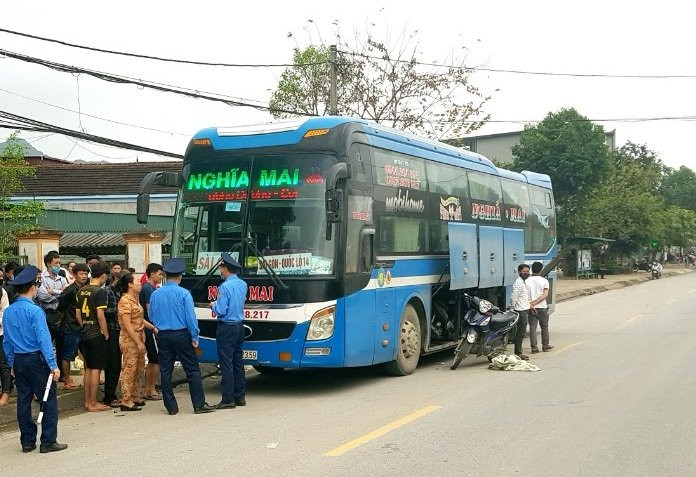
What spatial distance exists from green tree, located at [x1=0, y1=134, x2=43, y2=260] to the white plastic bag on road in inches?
394

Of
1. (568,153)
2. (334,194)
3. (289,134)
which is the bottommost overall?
(334,194)

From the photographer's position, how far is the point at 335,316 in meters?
9.85

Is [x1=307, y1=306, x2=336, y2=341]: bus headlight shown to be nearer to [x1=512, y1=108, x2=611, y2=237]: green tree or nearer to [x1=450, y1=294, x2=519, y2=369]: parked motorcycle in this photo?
[x1=450, y1=294, x2=519, y2=369]: parked motorcycle

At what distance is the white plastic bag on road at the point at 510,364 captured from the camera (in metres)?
12.0

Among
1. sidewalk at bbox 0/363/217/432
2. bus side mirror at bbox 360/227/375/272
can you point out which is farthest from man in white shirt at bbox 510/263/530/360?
sidewalk at bbox 0/363/217/432

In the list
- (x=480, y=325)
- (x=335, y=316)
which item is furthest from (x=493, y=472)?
(x=480, y=325)

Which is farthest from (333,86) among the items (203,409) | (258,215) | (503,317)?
(203,409)

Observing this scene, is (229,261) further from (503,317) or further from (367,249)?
(503,317)

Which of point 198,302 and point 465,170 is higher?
point 465,170

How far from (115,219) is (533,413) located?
1978 cm

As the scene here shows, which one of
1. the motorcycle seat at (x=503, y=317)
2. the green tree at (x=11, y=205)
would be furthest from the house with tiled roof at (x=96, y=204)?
the motorcycle seat at (x=503, y=317)

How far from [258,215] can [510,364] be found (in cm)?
467

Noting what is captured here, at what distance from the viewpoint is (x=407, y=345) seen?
1165 centimetres

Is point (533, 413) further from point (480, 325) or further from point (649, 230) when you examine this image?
point (649, 230)
